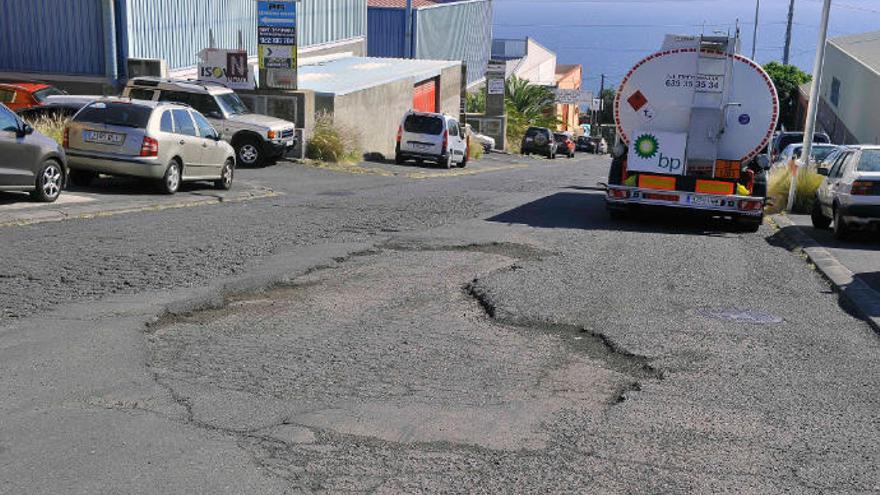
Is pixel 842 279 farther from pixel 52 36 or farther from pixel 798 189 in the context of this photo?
pixel 52 36

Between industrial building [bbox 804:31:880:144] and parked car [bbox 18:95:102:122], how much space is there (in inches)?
1322

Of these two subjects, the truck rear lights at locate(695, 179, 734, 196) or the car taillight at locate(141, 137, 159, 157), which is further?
the car taillight at locate(141, 137, 159, 157)

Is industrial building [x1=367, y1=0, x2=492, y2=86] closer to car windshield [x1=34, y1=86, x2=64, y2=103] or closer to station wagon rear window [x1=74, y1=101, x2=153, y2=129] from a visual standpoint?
car windshield [x1=34, y1=86, x2=64, y2=103]

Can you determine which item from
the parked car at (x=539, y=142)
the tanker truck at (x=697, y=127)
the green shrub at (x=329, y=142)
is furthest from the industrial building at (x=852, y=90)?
the tanker truck at (x=697, y=127)

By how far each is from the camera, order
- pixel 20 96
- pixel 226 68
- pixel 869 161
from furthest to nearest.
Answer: pixel 226 68 → pixel 20 96 → pixel 869 161

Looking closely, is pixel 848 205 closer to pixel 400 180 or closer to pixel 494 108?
pixel 400 180

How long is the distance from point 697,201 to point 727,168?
0.99 meters

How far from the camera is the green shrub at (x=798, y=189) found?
2172cm

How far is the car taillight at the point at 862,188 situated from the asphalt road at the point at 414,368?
2.98 metres

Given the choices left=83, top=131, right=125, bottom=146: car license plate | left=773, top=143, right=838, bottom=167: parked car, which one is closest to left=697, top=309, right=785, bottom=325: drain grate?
left=83, top=131, right=125, bottom=146: car license plate

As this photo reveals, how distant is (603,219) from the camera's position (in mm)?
18734

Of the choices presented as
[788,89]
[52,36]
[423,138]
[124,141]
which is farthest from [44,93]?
[788,89]

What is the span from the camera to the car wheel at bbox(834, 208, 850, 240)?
16406mm

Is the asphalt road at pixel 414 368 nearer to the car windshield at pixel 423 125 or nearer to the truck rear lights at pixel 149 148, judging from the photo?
the truck rear lights at pixel 149 148
